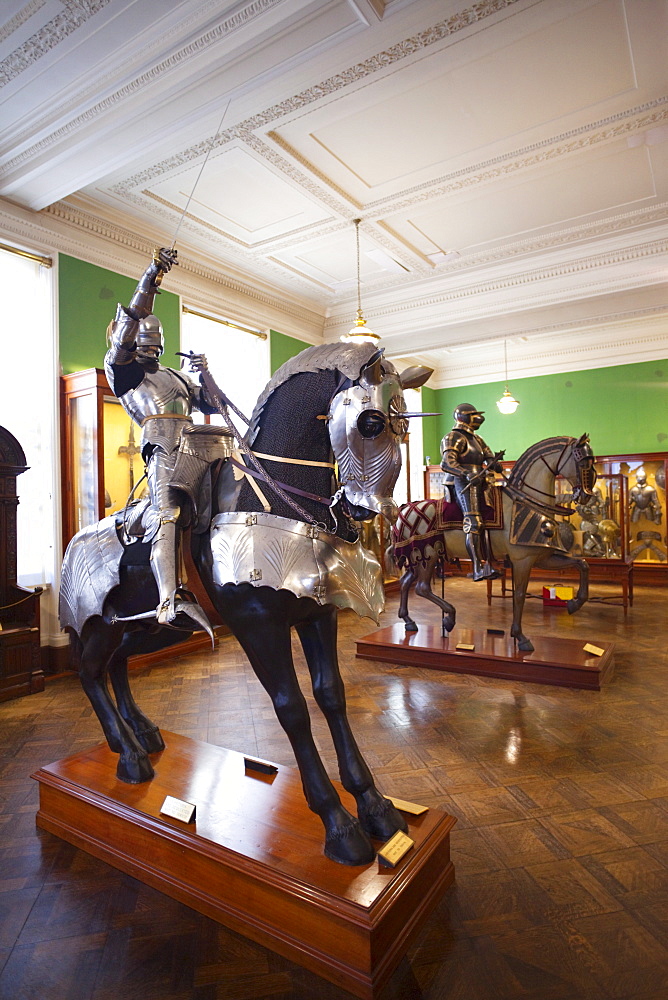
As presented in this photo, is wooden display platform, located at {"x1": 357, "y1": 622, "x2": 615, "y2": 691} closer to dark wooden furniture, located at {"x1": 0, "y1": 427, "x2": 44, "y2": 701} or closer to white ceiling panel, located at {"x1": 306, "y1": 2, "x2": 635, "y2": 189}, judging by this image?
dark wooden furniture, located at {"x1": 0, "y1": 427, "x2": 44, "y2": 701}

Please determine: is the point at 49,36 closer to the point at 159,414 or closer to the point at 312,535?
the point at 159,414

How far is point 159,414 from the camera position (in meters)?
2.35

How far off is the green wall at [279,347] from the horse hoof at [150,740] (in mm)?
5970

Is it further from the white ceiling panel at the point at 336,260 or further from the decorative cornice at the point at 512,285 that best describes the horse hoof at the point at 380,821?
the decorative cornice at the point at 512,285

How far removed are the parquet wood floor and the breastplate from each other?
1.88 m

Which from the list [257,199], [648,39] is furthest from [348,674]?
[648,39]

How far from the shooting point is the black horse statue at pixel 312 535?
1.91m

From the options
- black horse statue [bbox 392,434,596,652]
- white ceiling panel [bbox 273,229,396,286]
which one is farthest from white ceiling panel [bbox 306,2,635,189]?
black horse statue [bbox 392,434,596,652]

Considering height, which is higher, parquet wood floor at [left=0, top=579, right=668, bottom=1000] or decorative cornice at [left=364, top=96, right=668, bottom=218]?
decorative cornice at [left=364, top=96, right=668, bottom=218]

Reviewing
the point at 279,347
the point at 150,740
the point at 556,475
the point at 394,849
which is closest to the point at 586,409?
the point at 279,347

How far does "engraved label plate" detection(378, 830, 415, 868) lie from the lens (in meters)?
1.98

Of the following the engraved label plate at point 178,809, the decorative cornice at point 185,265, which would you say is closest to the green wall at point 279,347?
the decorative cornice at point 185,265

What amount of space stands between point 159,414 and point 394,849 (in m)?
1.84

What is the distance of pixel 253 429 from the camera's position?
2.18 m
